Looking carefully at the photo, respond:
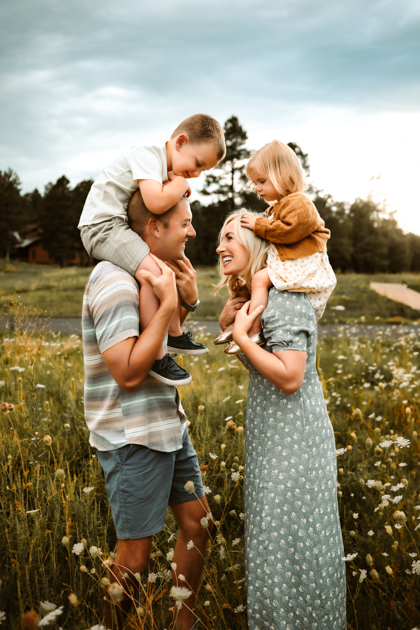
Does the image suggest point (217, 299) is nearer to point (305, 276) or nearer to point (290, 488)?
point (305, 276)

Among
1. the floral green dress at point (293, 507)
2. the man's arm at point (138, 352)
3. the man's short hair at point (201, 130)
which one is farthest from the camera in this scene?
the man's short hair at point (201, 130)

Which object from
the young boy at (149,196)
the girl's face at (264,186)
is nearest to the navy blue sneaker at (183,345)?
the young boy at (149,196)

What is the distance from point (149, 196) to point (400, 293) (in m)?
16.2

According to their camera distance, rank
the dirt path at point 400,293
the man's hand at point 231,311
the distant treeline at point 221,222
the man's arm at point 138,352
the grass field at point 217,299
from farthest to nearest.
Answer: the distant treeline at point 221,222, the dirt path at point 400,293, the grass field at point 217,299, the man's hand at point 231,311, the man's arm at point 138,352

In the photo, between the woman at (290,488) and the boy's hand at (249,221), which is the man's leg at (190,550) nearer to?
the woman at (290,488)

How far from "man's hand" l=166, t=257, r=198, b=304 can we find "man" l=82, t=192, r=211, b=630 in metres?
0.23

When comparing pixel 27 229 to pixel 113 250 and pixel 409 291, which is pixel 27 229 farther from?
pixel 113 250

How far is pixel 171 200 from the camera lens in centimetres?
207

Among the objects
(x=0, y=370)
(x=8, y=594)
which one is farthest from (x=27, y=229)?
(x=8, y=594)

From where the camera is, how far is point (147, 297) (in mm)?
1944

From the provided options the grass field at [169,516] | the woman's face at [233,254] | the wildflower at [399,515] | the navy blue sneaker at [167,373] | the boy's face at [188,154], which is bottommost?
the grass field at [169,516]

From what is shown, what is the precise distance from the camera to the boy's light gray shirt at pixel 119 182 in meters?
2.16

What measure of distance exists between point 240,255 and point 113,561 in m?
1.54

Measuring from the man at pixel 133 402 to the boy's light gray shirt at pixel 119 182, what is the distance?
0.10 m
